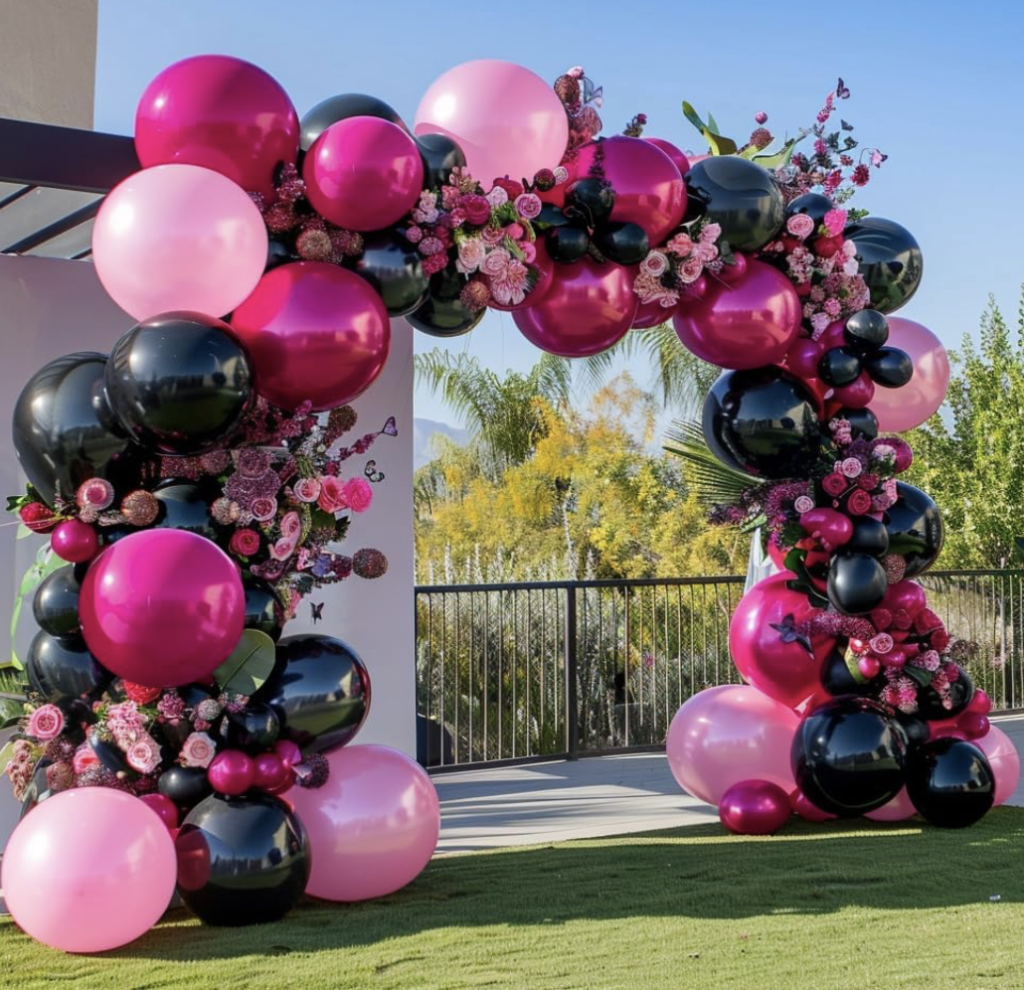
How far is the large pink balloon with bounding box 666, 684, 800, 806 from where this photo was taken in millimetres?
6238

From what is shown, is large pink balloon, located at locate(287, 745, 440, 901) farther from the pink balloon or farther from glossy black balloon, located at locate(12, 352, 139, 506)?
the pink balloon

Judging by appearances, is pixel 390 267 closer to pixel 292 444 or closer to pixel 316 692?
pixel 292 444

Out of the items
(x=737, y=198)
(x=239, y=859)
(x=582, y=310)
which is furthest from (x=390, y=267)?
(x=239, y=859)

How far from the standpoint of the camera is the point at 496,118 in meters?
5.05

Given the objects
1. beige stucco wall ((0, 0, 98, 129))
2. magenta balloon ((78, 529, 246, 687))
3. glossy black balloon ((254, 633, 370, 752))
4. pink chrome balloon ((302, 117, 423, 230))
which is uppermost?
beige stucco wall ((0, 0, 98, 129))

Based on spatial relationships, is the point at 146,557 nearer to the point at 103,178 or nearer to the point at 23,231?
the point at 103,178

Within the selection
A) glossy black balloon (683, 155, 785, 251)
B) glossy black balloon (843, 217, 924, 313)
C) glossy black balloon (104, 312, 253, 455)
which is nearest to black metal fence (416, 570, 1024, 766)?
glossy black balloon (843, 217, 924, 313)

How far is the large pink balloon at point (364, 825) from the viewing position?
4.67 metres

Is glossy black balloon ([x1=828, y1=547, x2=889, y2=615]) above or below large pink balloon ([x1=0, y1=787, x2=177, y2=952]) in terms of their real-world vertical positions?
above

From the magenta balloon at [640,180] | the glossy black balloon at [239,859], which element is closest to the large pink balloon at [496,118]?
the magenta balloon at [640,180]

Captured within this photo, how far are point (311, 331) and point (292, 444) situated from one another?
45 centimetres

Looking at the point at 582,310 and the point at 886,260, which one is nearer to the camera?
the point at 582,310

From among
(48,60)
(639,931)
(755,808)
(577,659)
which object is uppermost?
(48,60)

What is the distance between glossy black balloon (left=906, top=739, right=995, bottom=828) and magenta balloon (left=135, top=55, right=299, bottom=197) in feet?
12.8
